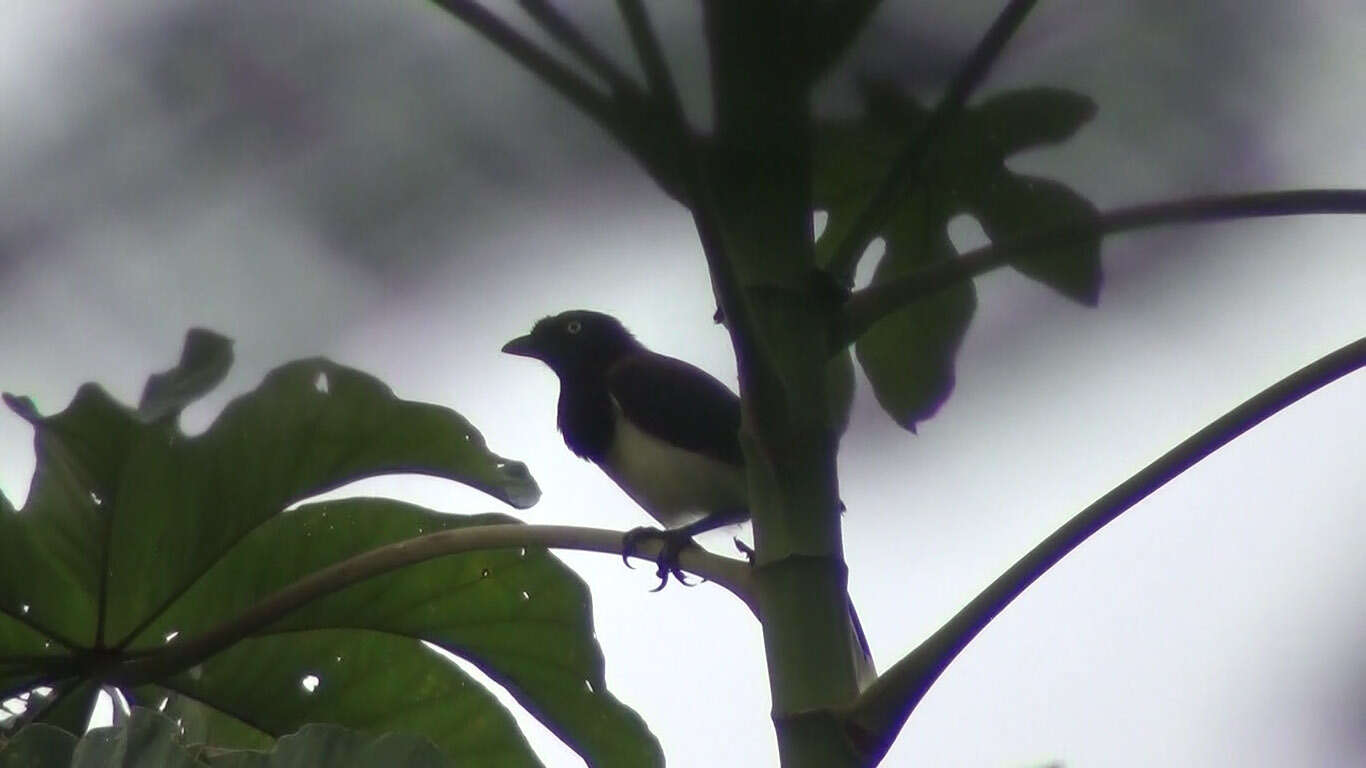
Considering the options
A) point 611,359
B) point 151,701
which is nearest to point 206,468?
point 151,701

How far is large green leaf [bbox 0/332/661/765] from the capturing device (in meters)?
1.68

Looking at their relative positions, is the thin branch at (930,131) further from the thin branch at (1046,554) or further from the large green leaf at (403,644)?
the large green leaf at (403,644)

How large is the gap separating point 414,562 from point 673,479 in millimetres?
1451

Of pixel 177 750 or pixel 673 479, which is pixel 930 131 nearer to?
pixel 177 750

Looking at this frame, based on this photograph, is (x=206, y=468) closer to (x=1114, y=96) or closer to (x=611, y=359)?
(x=1114, y=96)

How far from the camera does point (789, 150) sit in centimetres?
61

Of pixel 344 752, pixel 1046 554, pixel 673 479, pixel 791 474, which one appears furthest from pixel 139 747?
pixel 673 479

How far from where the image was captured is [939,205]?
1.41 meters

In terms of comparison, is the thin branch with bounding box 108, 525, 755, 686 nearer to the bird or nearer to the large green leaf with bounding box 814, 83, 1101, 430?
the large green leaf with bounding box 814, 83, 1101, 430

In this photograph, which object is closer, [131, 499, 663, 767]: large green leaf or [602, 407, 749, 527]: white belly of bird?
[131, 499, 663, 767]: large green leaf

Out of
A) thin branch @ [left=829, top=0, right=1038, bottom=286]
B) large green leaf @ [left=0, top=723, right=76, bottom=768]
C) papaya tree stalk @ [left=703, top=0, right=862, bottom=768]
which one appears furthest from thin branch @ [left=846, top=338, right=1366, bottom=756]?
large green leaf @ [left=0, top=723, right=76, bottom=768]

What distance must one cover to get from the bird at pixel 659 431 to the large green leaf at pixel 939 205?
1146 mm

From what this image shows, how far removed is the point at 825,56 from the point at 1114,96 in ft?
0.34

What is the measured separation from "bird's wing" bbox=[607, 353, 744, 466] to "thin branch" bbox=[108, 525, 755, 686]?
1.32 m
